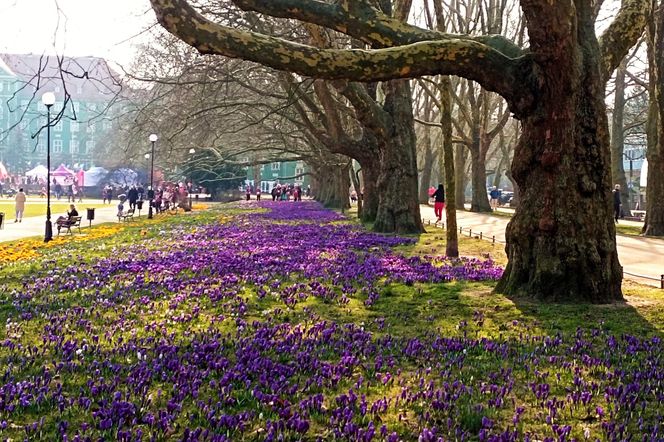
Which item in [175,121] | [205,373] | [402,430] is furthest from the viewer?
[175,121]

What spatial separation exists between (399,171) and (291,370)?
596 inches

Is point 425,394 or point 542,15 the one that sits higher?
point 542,15

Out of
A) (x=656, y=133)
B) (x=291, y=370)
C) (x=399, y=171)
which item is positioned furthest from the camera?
(x=656, y=133)

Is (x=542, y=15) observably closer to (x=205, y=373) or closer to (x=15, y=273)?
(x=205, y=373)

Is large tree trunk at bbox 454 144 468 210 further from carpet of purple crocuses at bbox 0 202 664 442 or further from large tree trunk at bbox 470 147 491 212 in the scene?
carpet of purple crocuses at bbox 0 202 664 442

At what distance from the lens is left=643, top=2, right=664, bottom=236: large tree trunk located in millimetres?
20203

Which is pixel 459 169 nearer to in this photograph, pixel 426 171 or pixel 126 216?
pixel 426 171

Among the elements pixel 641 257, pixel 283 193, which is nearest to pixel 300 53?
pixel 641 257

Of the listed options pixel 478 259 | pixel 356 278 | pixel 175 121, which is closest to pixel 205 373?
pixel 356 278

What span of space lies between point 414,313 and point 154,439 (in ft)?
A: 14.9

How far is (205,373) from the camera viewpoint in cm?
493

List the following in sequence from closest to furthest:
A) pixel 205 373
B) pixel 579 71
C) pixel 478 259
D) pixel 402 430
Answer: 1. pixel 402 430
2. pixel 205 373
3. pixel 579 71
4. pixel 478 259

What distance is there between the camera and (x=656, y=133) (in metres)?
22.2

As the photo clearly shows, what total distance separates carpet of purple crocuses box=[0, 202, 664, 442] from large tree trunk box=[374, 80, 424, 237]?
10.5 meters
